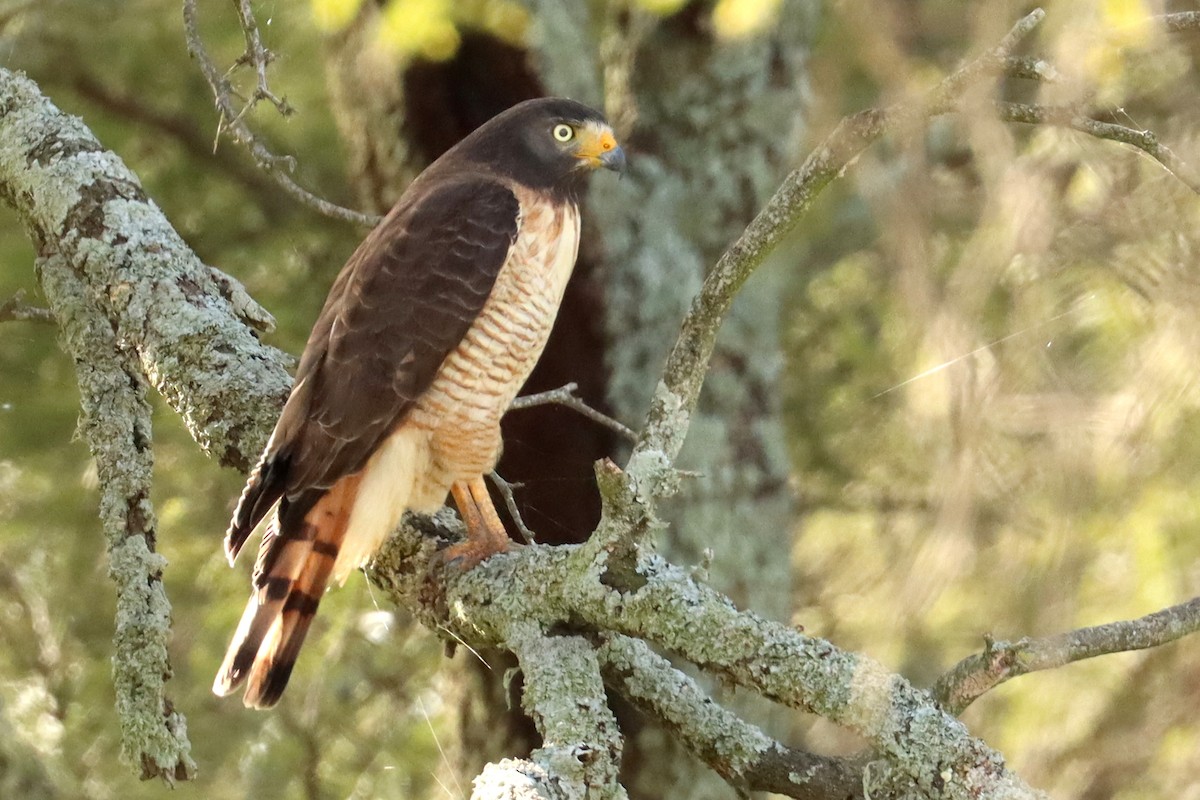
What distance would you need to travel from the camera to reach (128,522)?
2.77 metres

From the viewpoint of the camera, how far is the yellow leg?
2.93m

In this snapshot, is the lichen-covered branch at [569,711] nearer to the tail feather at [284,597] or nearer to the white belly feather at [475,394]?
the tail feather at [284,597]

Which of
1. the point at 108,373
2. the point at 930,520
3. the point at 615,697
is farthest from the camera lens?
the point at 615,697

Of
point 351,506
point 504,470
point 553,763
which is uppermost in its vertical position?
point 504,470

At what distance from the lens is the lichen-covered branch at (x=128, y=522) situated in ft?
8.35

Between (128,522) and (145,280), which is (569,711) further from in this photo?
(145,280)

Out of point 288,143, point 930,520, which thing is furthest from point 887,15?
point 288,143

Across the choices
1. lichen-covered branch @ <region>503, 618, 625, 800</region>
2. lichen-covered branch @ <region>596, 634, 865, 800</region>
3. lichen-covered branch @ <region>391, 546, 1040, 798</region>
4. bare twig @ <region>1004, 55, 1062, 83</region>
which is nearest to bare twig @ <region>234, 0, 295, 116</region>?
lichen-covered branch @ <region>391, 546, 1040, 798</region>

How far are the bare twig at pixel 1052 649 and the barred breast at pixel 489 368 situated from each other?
4.67ft

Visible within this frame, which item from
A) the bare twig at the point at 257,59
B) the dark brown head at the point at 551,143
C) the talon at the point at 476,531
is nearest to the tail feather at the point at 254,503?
the talon at the point at 476,531

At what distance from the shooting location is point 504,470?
189 inches

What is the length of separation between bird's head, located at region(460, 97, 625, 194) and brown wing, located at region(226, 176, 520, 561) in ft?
0.59

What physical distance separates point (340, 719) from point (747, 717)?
1.57 meters

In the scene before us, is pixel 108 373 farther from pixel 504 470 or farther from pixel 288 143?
pixel 288 143
